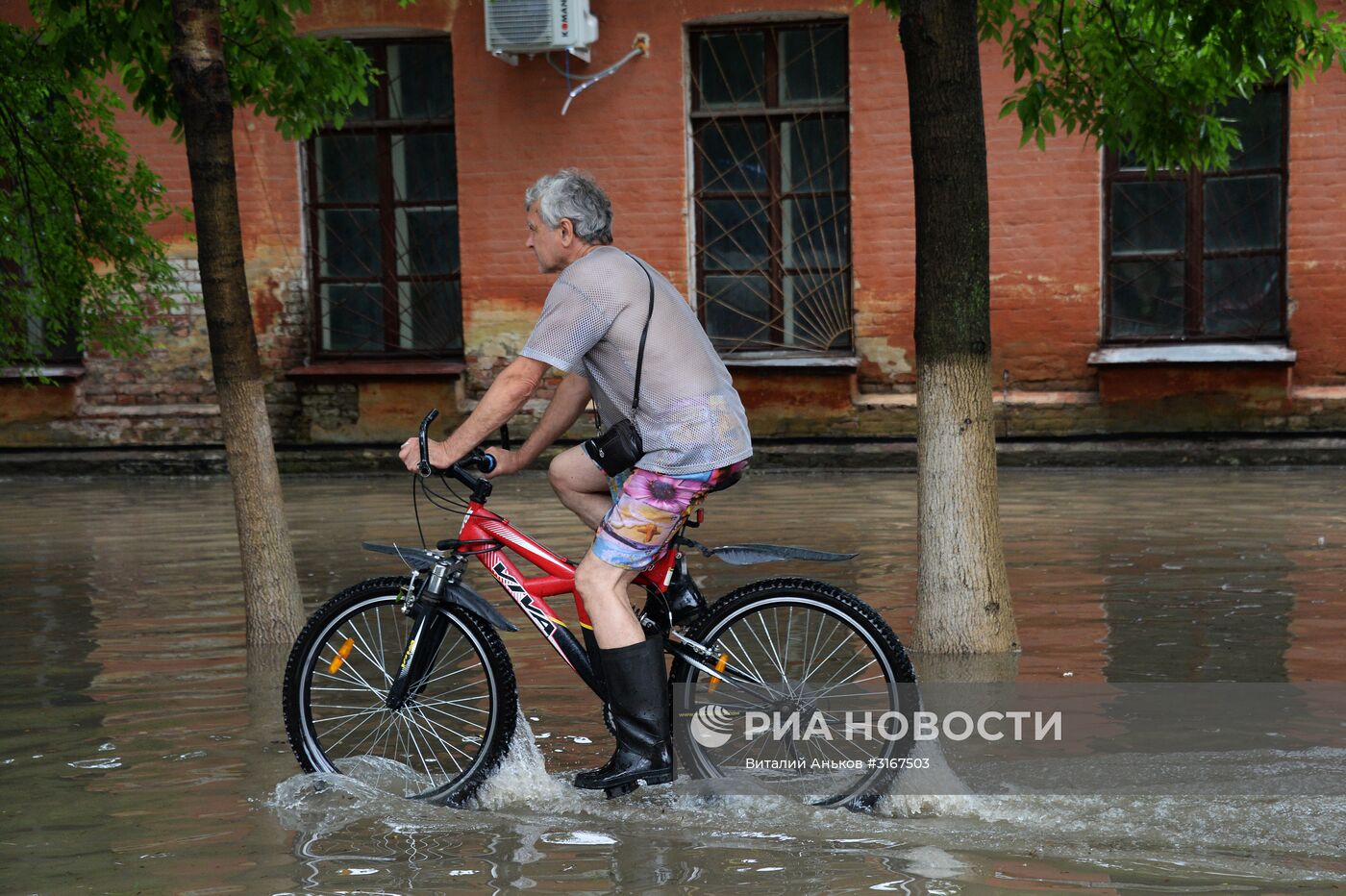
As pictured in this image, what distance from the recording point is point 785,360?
14539mm

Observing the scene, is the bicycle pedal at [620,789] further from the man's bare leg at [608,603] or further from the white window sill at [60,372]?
the white window sill at [60,372]

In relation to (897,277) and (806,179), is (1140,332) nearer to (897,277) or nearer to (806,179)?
(897,277)

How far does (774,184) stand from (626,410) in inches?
409

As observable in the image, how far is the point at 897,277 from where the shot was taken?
14203mm

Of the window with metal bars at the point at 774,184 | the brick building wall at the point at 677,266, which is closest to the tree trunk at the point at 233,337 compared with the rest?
the brick building wall at the point at 677,266

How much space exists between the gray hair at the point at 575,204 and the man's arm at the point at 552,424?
435 mm

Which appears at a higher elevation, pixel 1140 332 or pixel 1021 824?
pixel 1140 332

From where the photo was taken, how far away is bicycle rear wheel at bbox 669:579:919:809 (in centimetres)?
453

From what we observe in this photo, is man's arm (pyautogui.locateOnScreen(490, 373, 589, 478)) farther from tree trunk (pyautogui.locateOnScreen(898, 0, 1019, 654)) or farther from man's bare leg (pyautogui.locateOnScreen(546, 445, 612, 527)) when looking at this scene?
tree trunk (pyautogui.locateOnScreen(898, 0, 1019, 654))

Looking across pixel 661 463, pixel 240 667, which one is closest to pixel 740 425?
pixel 661 463

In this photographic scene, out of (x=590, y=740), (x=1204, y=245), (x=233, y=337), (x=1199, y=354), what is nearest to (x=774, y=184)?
(x=1204, y=245)

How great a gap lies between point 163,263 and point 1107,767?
300 inches

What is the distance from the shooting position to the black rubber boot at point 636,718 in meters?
4.58

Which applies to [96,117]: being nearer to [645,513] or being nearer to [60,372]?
[60,372]
